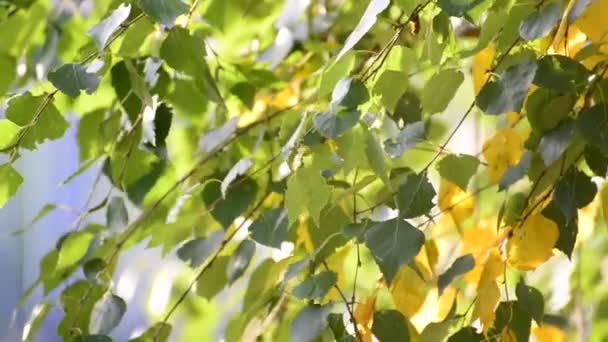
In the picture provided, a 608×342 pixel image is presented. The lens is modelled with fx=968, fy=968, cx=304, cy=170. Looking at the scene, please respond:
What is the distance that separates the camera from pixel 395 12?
0.90m

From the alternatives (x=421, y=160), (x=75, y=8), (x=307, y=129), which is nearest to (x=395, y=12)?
(x=421, y=160)

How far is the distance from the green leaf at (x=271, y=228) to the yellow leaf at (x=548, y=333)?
0.19m

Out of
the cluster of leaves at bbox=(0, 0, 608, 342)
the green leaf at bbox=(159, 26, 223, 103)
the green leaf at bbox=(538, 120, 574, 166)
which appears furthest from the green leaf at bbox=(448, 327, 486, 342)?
the green leaf at bbox=(159, 26, 223, 103)

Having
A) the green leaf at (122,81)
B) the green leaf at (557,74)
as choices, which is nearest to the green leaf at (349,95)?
the green leaf at (557,74)

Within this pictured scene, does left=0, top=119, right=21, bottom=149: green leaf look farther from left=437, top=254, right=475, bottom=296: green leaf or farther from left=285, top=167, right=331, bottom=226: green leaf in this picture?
left=437, top=254, right=475, bottom=296: green leaf

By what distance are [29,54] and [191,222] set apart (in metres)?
0.22

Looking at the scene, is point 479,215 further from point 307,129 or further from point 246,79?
point 307,129

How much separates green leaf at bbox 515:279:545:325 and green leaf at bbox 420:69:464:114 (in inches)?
4.4

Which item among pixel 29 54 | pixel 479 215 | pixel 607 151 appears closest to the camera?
pixel 607 151

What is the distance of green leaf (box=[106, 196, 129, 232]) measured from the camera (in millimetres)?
639

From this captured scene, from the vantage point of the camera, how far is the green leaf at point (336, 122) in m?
0.42

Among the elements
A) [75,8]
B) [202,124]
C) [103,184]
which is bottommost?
[103,184]

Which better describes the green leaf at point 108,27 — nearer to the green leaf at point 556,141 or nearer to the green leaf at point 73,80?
the green leaf at point 73,80

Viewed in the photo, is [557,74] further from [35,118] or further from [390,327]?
[35,118]
